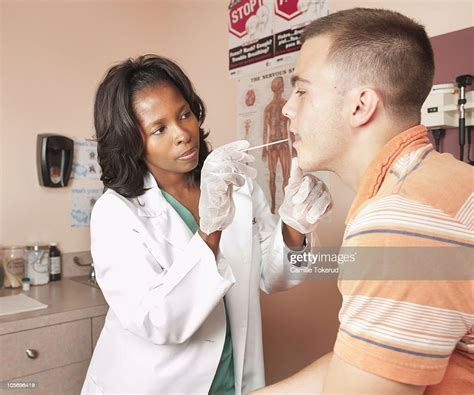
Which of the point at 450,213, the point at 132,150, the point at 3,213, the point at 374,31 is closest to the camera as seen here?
the point at 450,213

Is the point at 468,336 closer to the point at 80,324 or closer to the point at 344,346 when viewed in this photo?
the point at 344,346

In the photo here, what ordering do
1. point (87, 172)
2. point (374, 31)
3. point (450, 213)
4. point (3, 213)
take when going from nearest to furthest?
point (450, 213) < point (374, 31) < point (3, 213) < point (87, 172)

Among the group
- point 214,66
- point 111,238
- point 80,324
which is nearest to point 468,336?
point 111,238

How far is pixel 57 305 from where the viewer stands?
1654mm

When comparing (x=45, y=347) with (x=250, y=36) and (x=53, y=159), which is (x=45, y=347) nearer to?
(x=53, y=159)

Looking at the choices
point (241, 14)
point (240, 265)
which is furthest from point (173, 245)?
point (241, 14)

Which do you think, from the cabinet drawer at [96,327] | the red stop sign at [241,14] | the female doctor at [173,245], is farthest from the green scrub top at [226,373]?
the red stop sign at [241,14]

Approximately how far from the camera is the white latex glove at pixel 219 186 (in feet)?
3.42

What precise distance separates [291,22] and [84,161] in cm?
127

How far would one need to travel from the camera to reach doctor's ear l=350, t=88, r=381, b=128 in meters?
0.76

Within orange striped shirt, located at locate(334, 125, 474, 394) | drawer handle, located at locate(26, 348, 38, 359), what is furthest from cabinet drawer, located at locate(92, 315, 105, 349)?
orange striped shirt, located at locate(334, 125, 474, 394)

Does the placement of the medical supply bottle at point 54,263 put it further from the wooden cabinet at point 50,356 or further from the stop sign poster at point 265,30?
the stop sign poster at point 265,30

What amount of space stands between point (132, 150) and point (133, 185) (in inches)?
4.3

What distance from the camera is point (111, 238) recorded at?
1.12 m
